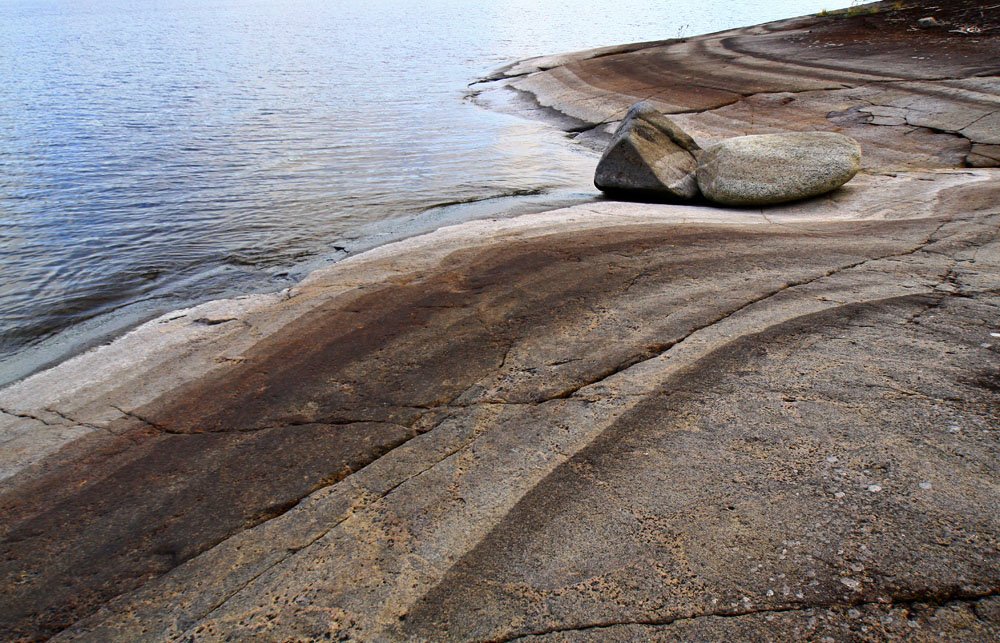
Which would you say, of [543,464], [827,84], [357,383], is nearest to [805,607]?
[543,464]

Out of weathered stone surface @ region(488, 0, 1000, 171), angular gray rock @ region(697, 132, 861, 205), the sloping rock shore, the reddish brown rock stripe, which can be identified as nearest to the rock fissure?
the sloping rock shore

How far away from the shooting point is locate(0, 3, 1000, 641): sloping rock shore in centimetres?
255

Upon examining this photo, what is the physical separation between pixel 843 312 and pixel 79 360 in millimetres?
5544

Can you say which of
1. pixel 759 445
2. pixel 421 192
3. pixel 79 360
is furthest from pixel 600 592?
pixel 421 192

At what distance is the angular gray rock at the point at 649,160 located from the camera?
8.92 metres

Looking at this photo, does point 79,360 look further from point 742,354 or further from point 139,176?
point 139,176

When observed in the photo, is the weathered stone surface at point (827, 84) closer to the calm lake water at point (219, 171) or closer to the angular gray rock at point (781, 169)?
the angular gray rock at point (781, 169)

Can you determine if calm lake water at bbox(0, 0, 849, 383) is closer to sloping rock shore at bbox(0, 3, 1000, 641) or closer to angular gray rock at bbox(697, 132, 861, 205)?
sloping rock shore at bbox(0, 3, 1000, 641)

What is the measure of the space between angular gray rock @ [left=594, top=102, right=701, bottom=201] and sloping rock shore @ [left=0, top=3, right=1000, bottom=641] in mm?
3076

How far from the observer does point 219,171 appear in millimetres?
12047

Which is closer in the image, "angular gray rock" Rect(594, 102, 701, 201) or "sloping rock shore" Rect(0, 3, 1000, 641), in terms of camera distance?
"sloping rock shore" Rect(0, 3, 1000, 641)

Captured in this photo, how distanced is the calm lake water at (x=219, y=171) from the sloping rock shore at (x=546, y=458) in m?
1.88

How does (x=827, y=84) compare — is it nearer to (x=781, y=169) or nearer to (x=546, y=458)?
(x=781, y=169)

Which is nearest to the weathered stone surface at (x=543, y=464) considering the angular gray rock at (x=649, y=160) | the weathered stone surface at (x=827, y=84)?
the angular gray rock at (x=649, y=160)
